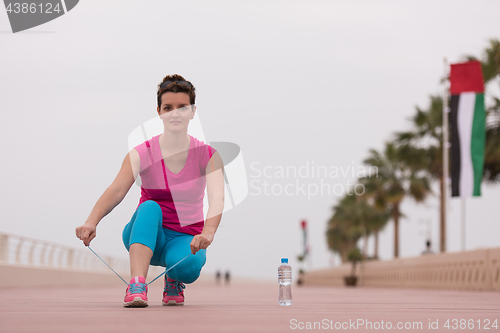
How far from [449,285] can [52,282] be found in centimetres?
906

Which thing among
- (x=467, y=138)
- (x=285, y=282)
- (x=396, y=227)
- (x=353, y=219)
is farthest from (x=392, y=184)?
(x=285, y=282)

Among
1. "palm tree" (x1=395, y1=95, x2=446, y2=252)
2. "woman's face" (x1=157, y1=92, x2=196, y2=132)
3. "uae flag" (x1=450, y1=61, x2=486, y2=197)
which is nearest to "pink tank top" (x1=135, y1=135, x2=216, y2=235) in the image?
"woman's face" (x1=157, y1=92, x2=196, y2=132)

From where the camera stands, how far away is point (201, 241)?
13.3ft

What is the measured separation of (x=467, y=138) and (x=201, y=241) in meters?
15.6

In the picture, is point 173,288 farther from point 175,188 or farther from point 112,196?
point 112,196

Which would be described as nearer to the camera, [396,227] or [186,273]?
[186,273]

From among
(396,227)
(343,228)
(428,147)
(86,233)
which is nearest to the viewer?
(86,233)

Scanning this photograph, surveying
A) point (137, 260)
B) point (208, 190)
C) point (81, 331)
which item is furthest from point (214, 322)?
point (208, 190)

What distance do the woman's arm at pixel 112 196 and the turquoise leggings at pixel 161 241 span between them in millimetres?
172

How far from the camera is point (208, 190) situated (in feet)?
14.8

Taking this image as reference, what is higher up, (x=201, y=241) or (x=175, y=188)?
(x=175, y=188)

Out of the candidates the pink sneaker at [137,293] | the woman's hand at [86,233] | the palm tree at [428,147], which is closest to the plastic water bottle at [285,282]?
the pink sneaker at [137,293]

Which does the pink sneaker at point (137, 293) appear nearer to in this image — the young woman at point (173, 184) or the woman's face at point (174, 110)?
the young woman at point (173, 184)

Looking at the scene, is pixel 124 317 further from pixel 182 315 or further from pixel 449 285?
pixel 449 285
